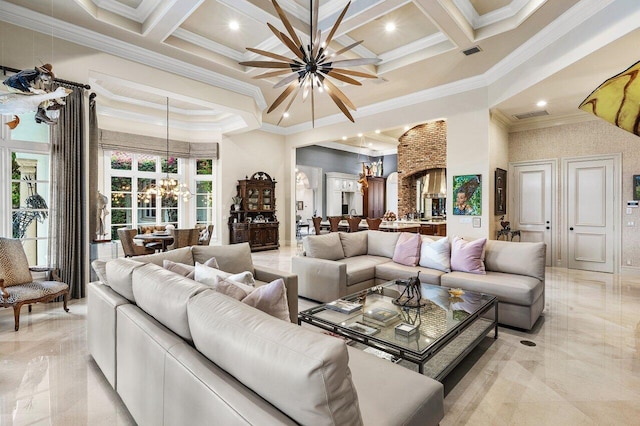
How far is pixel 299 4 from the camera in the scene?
3.97m

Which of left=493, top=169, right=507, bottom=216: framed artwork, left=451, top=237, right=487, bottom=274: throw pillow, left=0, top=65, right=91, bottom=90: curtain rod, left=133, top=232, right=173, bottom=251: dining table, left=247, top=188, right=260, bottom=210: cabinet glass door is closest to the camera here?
left=0, top=65, right=91, bottom=90: curtain rod

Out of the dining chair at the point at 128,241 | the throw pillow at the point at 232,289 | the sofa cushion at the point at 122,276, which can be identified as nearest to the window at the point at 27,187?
the dining chair at the point at 128,241

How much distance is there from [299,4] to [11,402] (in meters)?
4.68

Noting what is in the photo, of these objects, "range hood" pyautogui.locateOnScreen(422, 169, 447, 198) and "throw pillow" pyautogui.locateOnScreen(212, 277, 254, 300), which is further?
"range hood" pyautogui.locateOnScreen(422, 169, 447, 198)

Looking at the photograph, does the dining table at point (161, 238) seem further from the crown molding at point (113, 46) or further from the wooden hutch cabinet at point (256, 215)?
the crown molding at point (113, 46)

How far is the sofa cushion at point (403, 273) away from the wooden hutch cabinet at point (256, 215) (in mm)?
4680

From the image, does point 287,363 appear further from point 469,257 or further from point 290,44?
point 469,257

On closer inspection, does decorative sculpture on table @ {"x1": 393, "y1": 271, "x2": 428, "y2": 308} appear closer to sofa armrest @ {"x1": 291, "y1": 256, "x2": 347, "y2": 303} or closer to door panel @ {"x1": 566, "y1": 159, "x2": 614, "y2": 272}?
sofa armrest @ {"x1": 291, "y1": 256, "x2": 347, "y2": 303}

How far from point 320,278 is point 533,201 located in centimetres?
554

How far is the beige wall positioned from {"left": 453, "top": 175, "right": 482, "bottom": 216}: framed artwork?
2.00 metres

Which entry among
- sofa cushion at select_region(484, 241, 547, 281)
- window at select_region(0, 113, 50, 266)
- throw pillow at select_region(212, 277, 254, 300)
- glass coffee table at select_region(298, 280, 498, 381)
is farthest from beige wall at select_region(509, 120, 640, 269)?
window at select_region(0, 113, 50, 266)

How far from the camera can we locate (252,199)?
8695mm

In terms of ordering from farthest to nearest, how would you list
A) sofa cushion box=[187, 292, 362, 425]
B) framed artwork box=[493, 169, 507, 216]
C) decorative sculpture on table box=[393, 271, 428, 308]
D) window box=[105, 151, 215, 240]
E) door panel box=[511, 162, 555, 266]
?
window box=[105, 151, 215, 240] → door panel box=[511, 162, 555, 266] → framed artwork box=[493, 169, 507, 216] → decorative sculpture on table box=[393, 271, 428, 308] → sofa cushion box=[187, 292, 362, 425]

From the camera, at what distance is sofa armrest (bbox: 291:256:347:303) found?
3934mm
